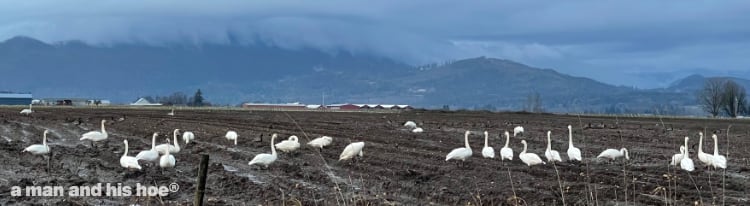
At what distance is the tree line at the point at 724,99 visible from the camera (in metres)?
135

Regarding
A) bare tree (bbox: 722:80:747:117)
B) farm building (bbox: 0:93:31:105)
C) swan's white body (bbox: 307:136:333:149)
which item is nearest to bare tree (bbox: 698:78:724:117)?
bare tree (bbox: 722:80:747:117)

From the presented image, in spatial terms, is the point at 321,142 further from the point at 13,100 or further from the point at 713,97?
the point at 13,100

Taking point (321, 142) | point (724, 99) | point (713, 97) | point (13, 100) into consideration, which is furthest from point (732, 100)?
point (13, 100)

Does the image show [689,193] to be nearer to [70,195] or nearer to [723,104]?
Result: [70,195]

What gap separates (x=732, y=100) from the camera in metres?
134

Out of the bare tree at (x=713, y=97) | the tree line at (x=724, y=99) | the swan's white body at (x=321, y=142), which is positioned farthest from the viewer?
the tree line at (x=724, y=99)

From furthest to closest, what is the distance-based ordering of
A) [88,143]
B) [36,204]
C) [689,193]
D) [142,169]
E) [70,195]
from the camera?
[88,143]
[142,169]
[689,193]
[70,195]
[36,204]

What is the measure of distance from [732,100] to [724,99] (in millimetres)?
1241

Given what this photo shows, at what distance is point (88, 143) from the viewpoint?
95.0 ft

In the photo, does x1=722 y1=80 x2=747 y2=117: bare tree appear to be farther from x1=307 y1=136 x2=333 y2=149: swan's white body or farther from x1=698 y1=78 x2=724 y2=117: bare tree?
x1=307 y1=136 x2=333 y2=149: swan's white body

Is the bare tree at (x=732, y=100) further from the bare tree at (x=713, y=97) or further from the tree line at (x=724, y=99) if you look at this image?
the bare tree at (x=713, y=97)

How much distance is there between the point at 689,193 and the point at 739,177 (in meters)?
5.09

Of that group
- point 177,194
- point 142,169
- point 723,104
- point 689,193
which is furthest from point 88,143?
point 723,104

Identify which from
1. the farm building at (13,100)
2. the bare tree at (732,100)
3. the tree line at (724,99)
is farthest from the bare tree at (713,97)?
the farm building at (13,100)
